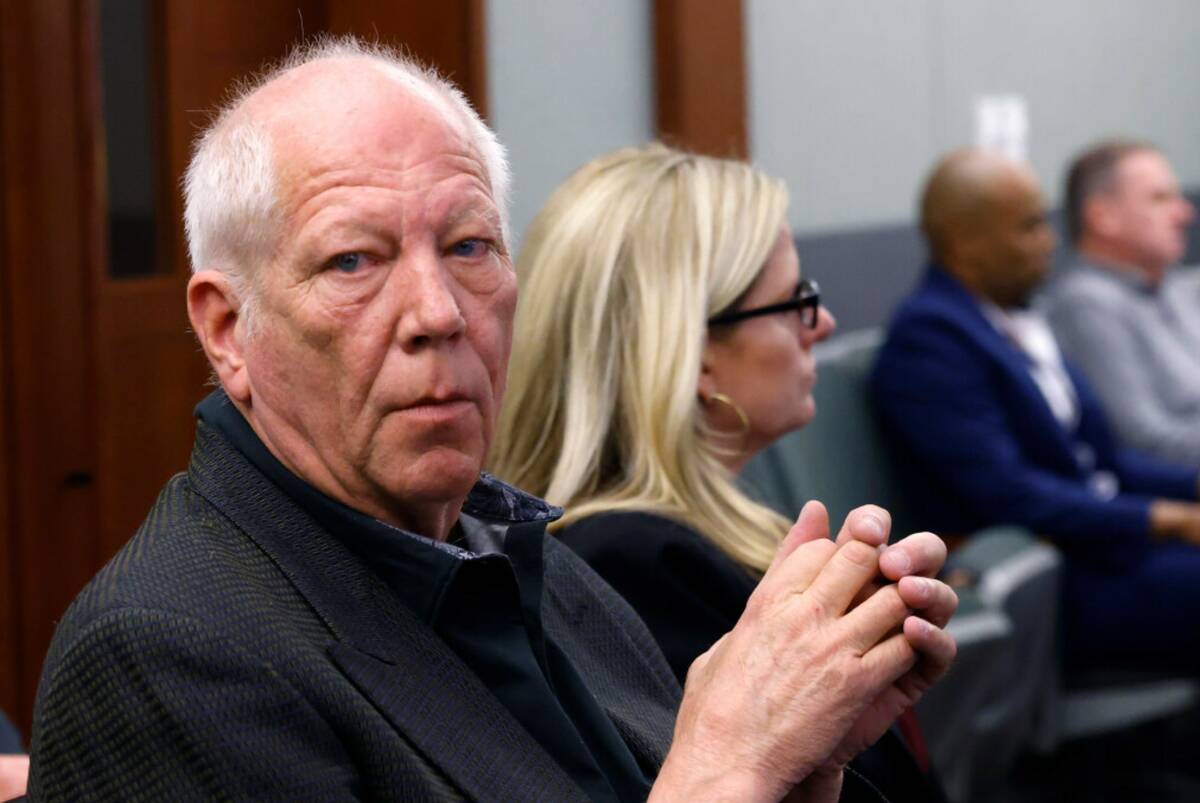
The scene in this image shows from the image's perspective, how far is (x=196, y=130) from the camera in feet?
9.08

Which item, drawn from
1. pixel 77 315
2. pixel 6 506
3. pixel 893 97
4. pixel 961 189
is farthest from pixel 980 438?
pixel 6 506

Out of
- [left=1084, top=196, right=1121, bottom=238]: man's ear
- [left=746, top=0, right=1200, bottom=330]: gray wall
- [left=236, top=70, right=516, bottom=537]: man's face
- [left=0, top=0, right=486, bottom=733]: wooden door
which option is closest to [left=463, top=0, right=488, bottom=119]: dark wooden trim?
[left=0, top=0, right=486, bottom=733]: wooden door

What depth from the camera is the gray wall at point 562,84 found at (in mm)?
3453

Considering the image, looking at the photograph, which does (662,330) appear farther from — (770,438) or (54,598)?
(54,598)

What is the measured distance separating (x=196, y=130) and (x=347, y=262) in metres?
1.56

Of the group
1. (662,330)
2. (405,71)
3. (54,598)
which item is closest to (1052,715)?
(662,330)

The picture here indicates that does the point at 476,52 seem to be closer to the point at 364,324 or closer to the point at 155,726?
the point at 364,324

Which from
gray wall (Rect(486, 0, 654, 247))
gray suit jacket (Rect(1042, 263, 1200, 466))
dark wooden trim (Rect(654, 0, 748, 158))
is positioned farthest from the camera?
gray suit jacket (Rect(1042, 263, 1200, 466))

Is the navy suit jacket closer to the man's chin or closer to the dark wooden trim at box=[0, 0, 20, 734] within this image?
the dark wooden trim at box=[0, 0, 20, 734]

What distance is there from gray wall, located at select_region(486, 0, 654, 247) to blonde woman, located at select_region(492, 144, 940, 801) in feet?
A: 3.96

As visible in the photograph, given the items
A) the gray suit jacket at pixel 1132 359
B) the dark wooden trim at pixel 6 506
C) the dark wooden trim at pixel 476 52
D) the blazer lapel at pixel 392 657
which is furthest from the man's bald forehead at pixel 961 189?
the blazer lapel at pixel 392 657

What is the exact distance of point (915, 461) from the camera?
363cm

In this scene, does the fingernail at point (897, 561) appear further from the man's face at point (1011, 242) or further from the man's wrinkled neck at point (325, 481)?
the man's face at point (1011, 242)

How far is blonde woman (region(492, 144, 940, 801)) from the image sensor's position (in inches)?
75.4
